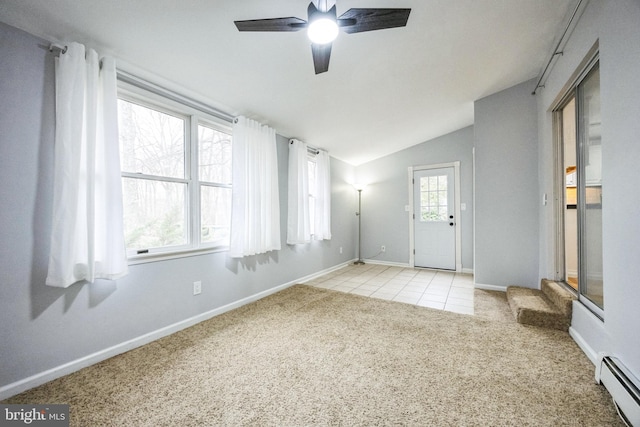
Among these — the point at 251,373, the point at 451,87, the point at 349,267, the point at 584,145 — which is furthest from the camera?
the point at 349,267

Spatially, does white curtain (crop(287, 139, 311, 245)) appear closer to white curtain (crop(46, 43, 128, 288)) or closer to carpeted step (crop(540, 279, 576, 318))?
white curtain (crop(46, 43, 128, 288))

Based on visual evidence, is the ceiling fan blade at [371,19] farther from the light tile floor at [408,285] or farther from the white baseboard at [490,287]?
the white baseboard at [490,287]

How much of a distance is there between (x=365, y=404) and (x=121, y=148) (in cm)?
255

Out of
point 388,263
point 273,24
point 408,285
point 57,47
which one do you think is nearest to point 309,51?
point 273,24

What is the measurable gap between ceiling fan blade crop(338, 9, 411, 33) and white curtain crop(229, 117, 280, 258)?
65.3 inches

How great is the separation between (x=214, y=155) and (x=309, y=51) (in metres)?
1.45

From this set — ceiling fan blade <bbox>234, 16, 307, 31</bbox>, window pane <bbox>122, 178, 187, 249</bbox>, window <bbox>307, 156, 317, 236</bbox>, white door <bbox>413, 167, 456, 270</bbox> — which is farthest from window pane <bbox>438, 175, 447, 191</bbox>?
window pane <bbox>122, 178, 187, 249</bbox>

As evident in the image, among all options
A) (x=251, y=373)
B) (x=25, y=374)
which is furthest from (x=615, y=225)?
(x=25, y=374)

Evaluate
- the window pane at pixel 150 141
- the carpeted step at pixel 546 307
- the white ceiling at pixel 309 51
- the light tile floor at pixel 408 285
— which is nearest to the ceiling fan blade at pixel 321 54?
the white ceiling at pixel 309 51

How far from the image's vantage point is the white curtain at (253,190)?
9.09 ft

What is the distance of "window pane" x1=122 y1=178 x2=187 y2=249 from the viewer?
2072 mm

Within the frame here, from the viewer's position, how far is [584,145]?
84.2 inches

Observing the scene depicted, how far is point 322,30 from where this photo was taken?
1.46 metres

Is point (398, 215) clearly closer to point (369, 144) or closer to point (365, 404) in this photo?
point (369, 144)
